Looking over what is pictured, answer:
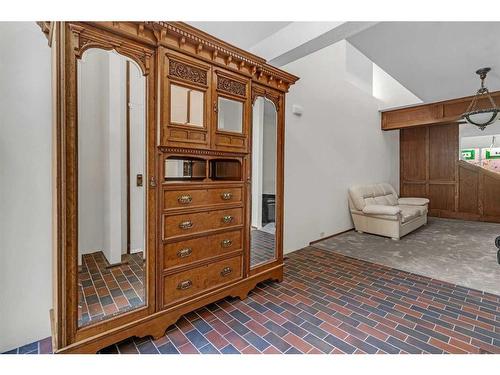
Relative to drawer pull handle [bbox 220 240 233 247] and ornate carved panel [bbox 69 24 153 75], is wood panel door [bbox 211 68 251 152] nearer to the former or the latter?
ornate carved panel [bbox 69 24 153 75]

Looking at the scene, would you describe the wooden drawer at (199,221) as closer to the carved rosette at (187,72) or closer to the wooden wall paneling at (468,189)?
the carved rosette at (187,72)

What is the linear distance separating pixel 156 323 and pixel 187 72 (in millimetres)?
1751

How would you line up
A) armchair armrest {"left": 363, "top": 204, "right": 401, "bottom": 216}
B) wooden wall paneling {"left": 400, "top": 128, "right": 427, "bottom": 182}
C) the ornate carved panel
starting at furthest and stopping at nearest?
Result: 1. wooden wall paneling {"left": 400, "top": 128, "right": 427, "bottom": 182}
2. armchair armrest {"left": 363, "top": 204, "right": 401, "bottom": 216}
3. the ornate carved panel

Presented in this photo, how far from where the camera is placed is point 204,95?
1.87 m

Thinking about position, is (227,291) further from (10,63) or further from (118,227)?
(10,63)

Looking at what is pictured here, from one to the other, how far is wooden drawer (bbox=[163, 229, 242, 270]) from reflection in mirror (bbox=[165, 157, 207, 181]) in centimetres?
48

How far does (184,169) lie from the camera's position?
1917 millimetres

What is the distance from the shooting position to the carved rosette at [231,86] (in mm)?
1976

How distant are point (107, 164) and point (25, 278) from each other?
902 millimetres

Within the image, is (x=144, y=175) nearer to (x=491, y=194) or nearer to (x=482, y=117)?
(x=482, y=117)

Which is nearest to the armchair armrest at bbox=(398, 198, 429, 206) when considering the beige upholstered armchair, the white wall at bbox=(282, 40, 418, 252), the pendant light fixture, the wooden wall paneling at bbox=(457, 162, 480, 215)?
the beige upholstered armchair

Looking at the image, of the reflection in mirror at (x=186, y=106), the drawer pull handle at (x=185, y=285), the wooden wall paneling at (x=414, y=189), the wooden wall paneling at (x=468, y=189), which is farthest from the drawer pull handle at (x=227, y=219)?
the wooden wall paneling at (x=468, y=189)

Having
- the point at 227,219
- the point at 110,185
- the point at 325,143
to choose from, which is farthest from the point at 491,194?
the point at 110,185

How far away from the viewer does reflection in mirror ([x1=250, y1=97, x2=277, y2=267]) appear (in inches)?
94.4
